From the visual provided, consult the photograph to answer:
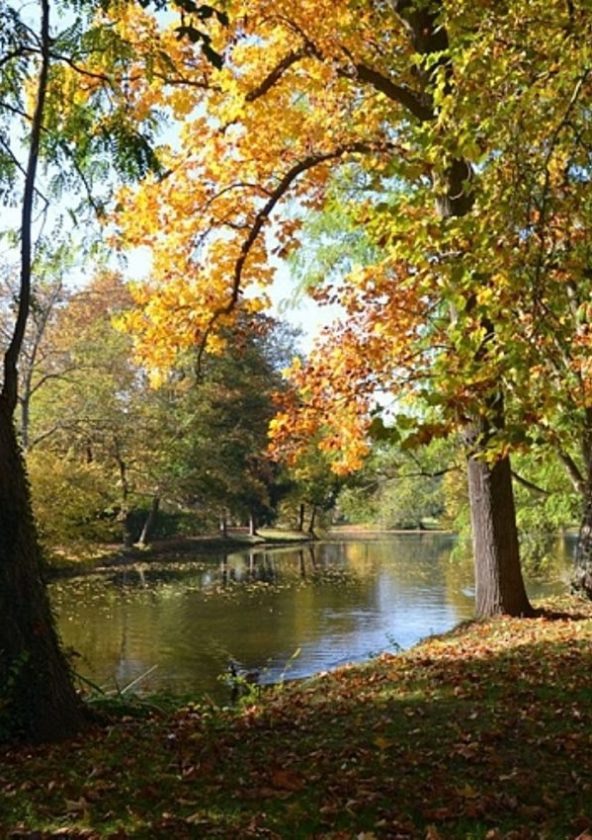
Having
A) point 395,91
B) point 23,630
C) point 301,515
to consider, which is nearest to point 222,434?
point 301,515

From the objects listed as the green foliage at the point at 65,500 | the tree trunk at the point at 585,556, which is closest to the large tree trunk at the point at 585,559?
the tree trunk at the point at 585,556

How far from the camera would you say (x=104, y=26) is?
600 cm

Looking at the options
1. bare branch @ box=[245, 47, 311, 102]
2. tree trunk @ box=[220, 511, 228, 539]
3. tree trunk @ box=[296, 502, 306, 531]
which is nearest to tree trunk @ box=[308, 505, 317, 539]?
tree trunk @ box=[296, 502, 306, 531]

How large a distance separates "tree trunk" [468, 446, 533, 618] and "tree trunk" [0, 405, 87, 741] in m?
5.99

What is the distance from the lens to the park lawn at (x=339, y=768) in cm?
365

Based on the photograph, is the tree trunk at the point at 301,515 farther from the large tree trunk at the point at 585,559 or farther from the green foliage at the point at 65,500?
the large tree trunk at the point at 585,559

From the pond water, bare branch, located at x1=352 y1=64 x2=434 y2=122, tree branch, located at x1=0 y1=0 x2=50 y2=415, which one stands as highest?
bare branch, located at x1=352 y1=64 x2=434 y2=122

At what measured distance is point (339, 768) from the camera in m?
4.35

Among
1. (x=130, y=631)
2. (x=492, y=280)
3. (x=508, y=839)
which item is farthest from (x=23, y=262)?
(x=130, y=631)

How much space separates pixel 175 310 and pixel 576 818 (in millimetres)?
8356

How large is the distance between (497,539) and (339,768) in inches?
239

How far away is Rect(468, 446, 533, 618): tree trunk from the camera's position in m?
9.99

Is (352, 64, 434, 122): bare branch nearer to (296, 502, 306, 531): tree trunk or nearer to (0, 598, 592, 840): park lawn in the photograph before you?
(0, 598, 592, 840): park lawn

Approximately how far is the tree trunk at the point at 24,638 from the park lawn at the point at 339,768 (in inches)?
7.7
